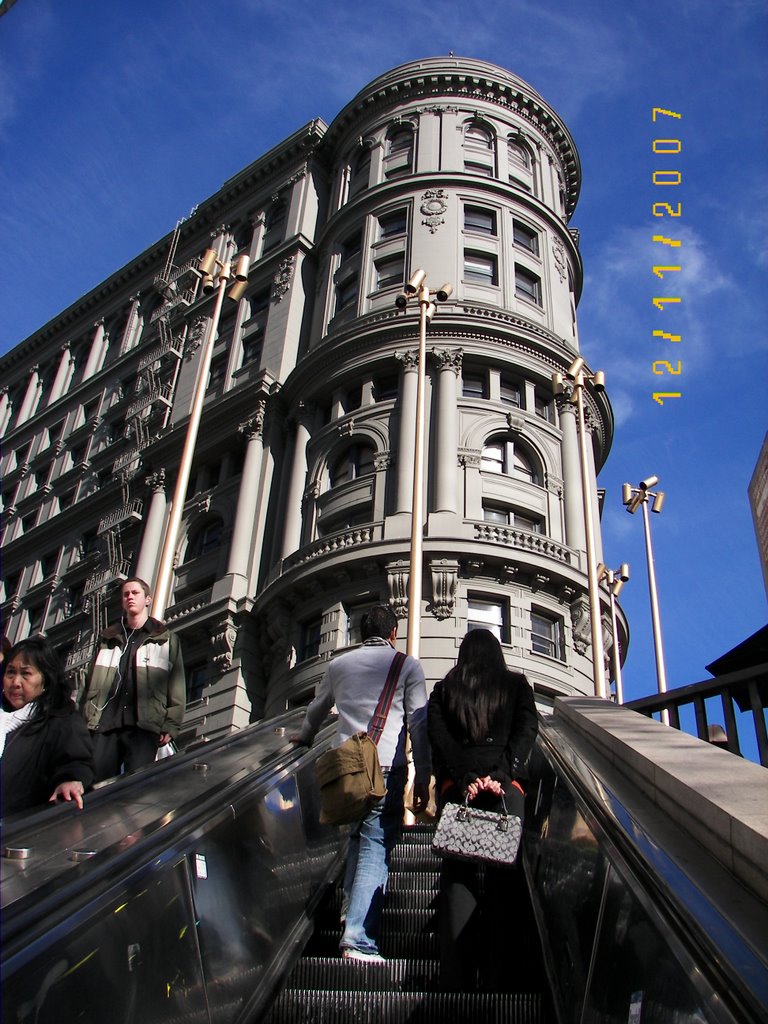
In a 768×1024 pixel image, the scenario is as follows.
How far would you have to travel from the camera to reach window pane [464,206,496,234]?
33906mm

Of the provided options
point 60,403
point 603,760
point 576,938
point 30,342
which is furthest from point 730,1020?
point 30,342

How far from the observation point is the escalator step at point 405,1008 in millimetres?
4141

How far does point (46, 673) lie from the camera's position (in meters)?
4.88

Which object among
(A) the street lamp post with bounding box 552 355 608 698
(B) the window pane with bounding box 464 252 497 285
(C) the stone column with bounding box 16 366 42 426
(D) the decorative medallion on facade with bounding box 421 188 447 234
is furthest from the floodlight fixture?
(C) the stone column with bounding box 16 366 42 426

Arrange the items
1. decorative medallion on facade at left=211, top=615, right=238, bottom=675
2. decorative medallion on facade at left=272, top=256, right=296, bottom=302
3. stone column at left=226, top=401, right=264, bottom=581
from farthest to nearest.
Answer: decorative medallion on facade at left=272, top=256, right=296, bottom=302 < stone column at left=226, top=401, right=264, bottom=581 < decorative medallion on facade at left=211, top=615, right=238, bottom=675

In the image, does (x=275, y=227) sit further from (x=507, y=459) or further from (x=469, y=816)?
(x=469, y=816)

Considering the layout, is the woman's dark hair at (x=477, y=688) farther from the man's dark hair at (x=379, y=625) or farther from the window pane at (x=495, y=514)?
the window pane at (x=495, y=514)

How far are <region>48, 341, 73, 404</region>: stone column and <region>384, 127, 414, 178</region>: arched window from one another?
86.9 feet

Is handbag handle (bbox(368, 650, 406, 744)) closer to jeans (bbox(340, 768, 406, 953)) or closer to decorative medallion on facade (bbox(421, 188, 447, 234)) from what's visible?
jeans (bbox(340, 768, 406, 953))

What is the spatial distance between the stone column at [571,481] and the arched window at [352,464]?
20.8 feet

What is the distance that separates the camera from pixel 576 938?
13.1 feet

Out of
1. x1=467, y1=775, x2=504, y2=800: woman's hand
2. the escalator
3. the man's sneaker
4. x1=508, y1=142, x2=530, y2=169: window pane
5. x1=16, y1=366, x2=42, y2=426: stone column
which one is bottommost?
the man's sneaker

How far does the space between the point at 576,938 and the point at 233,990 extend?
60.3 inches

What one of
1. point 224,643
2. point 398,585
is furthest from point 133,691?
point 224,643
